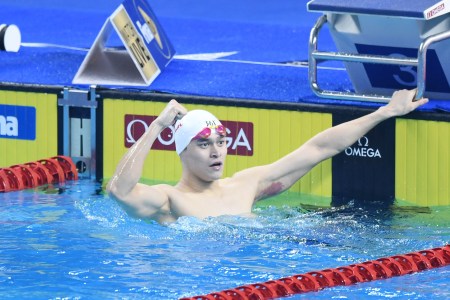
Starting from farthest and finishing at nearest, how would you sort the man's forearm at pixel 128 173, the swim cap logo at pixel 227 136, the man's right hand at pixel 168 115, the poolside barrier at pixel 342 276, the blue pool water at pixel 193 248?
1. the swim cap logo at pixel 227 136
2. the man's right hand at pixel 168 115
3. the man's forearm at pixel 128 173
4. the blue pool water at pixel 193 248
5. the poolside barrier at pixel 342 276

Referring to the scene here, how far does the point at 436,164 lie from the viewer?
6.99 metres

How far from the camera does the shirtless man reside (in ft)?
20.2

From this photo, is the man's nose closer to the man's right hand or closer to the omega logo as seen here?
the man's right hand

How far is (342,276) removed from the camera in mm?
5582

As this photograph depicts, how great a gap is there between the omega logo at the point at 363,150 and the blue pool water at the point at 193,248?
11.8 inches

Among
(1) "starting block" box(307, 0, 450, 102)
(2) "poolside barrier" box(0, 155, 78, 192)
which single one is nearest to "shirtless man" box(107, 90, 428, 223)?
(1) "starting block" box(307, 0, 450, 102)

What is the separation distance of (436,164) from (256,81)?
4.59 ft

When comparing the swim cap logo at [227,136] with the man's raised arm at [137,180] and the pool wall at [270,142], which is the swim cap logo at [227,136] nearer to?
the pool wall at [270,142]

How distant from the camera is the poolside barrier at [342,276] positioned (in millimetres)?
5328

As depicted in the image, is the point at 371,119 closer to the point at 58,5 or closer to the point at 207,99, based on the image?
the point at 207,99

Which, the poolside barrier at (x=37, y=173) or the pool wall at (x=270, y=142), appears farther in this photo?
the poolside barrier at (x=37, y=173)

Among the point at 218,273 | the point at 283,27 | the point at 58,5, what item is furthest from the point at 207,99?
the point at 58,5

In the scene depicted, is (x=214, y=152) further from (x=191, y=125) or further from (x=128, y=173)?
(x=128, y=173)

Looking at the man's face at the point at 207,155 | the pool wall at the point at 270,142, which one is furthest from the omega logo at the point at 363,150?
the man's face at the point at 207,155
